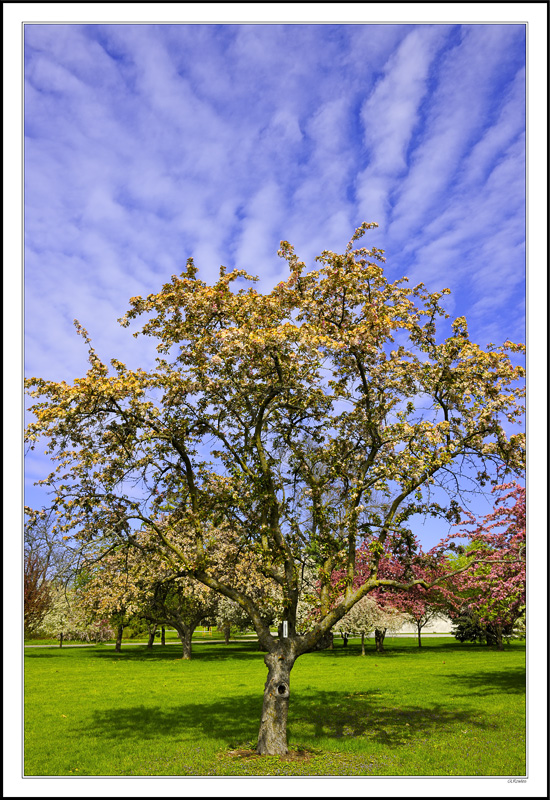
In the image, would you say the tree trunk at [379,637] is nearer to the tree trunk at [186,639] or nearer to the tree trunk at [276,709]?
the tree trunk at [186,639]

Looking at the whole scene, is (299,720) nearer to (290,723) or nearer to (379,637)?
(290,723)

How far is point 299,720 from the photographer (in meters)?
16.0

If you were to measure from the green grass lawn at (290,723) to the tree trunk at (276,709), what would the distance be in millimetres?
341

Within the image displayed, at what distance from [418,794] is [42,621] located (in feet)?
154

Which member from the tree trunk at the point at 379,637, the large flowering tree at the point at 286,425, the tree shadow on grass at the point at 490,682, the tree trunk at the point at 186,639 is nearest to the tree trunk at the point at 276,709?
the large flowering tree at the point at 286,425

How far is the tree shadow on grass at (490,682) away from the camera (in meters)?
21.6

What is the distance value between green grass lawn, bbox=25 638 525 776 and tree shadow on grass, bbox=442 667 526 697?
51 mm

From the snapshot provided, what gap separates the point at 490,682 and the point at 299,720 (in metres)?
12.5

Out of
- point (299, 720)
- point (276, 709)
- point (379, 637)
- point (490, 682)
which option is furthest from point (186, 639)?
point (276, 709)

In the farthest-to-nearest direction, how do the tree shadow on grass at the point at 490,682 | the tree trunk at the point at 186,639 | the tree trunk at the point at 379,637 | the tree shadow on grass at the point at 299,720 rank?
the tree trunk at the point at 379,637 → the tree trunk at the point at 186,639 → the tree shadow on grass at the point at 490,682 → the tree shadow on grass at the point at 299,720
